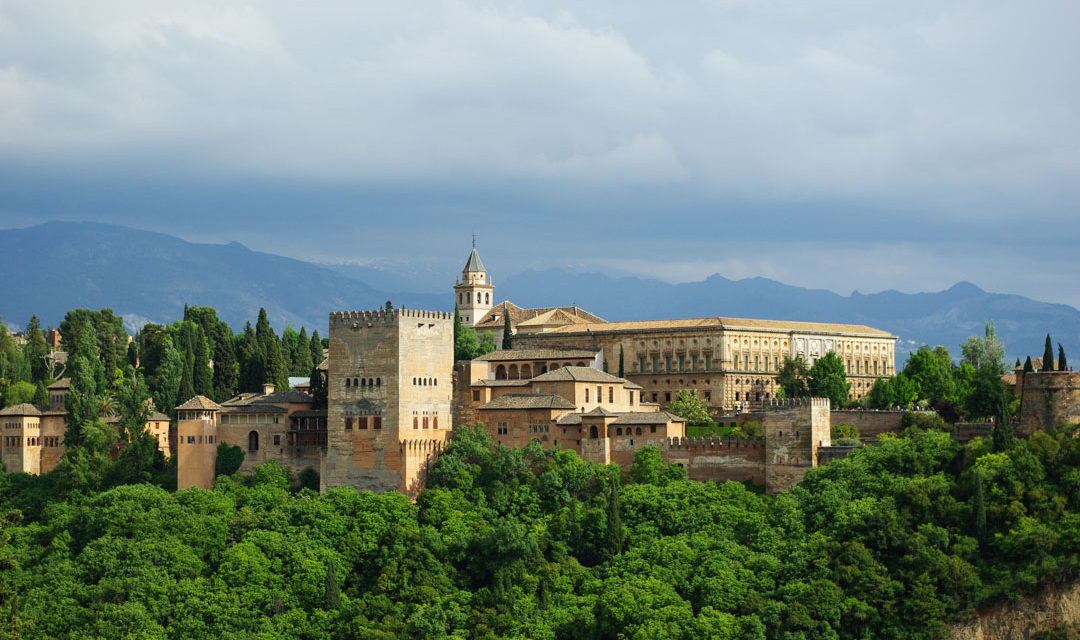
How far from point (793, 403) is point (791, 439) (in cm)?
162

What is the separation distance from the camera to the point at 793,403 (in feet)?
221

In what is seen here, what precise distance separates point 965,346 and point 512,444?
44.7 metres

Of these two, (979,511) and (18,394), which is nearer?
(979,511)

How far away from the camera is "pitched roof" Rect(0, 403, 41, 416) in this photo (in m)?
81.5

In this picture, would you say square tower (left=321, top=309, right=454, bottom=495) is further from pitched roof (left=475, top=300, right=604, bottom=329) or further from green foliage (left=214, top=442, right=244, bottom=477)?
pitched roof (left=475, top=300, right=604, bottom=329)

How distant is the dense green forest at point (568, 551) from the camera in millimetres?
58031

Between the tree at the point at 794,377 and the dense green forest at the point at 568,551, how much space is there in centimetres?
1931

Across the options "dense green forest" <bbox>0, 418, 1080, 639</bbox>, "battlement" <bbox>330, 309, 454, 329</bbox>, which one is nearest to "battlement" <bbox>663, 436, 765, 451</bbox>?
"dense green forest" <bbox>0, 418, 1080, 639</bbox>

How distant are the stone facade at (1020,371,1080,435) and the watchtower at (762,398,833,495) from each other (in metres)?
8.89

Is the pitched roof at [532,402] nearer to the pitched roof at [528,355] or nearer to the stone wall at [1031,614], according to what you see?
the pitched roof at [528,355]

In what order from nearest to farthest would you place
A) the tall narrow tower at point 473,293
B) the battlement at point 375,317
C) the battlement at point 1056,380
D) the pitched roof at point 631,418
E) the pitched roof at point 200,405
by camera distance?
the battlement at point 1056,380 < the pitched roof at point 631,418 < the battlement at point 375,317 < the pitched roof at point 200,405 < the tall narrow tower at point 473,293

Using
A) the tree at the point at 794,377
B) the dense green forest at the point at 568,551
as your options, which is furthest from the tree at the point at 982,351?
the dense green forest at the point at 568,551

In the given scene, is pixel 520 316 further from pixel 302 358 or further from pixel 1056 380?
pixel 1056 380

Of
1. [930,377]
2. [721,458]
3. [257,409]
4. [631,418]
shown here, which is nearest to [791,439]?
[721,458]
